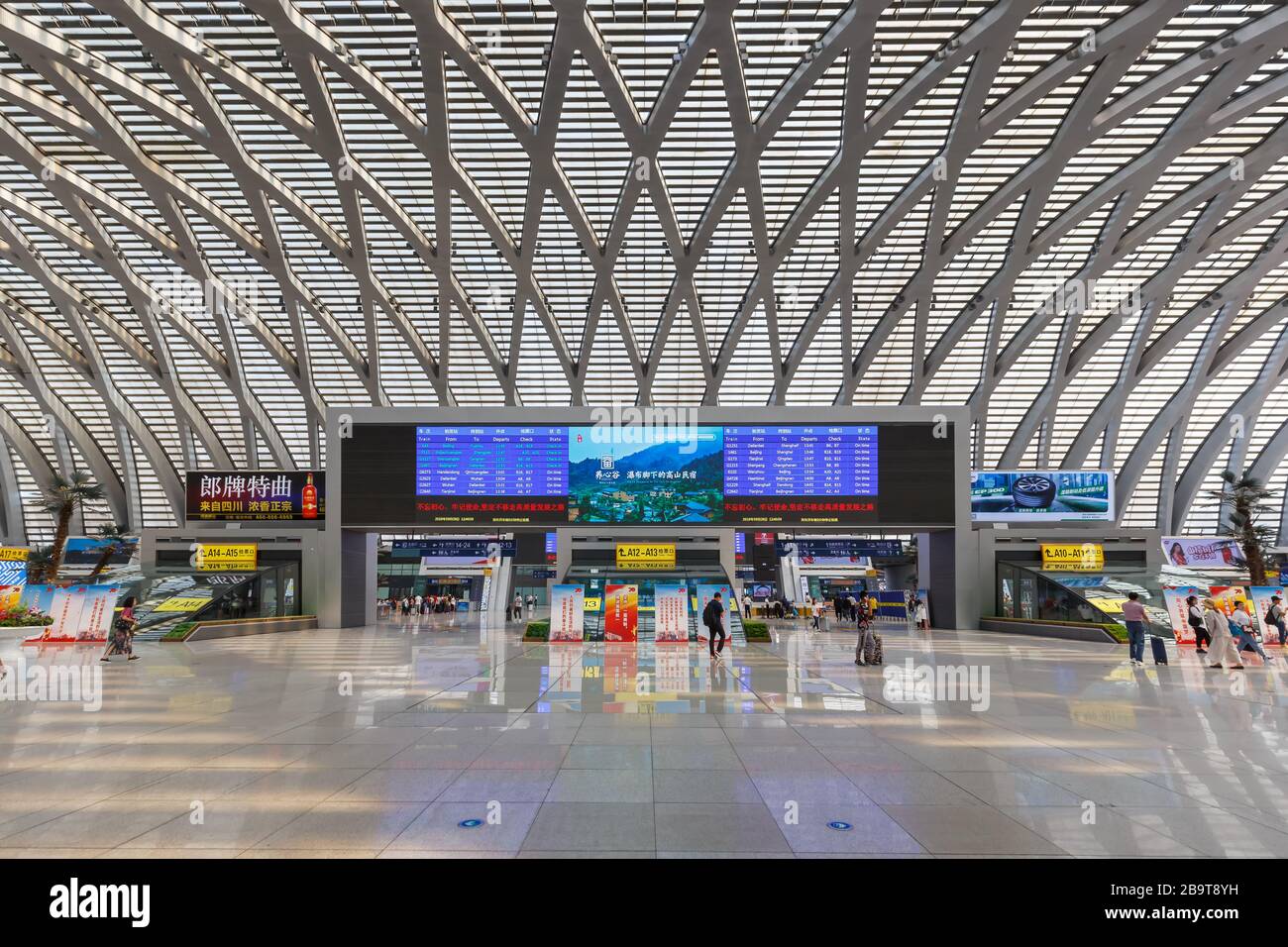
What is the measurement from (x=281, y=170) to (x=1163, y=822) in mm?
30718

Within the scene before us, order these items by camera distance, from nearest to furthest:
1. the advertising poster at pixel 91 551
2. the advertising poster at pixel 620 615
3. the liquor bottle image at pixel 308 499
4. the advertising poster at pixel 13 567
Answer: the advertising poster at pixel 620 615 < the advertising poster at pixel 13 567 < the liquor bottle image at pixel 308 499 < the advertising poster at pixel 91 551

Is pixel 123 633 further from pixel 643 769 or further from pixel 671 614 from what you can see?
pixel 643 769

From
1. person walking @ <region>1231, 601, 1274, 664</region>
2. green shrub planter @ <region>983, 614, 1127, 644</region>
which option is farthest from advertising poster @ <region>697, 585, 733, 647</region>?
person walking @ <region>1231, 601, 1274, 664</region>

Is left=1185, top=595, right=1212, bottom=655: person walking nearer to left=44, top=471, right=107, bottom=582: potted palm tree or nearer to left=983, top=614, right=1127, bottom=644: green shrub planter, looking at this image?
left=983, top=614, right=1127, bottom=644: green shrub planter

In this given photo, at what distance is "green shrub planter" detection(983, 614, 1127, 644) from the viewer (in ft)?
68.9

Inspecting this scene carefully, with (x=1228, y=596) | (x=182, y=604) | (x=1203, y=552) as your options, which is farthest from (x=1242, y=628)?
(x=1203, y=552)

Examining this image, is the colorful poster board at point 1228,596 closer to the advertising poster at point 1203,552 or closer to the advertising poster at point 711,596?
the advertising poster at point 711,596

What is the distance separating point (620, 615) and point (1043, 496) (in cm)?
2130

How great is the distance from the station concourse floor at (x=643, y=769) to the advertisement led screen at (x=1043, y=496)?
22.7 metres

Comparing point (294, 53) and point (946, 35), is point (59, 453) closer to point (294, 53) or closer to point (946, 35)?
point (294, 53)

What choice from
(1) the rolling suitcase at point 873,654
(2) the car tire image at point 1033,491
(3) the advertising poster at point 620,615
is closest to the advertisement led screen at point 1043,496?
(2) the car tire image at point 1033,491

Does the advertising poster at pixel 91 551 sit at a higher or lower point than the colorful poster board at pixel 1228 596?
lower

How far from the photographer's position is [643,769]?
6.50m

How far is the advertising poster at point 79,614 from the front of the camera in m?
21.1
